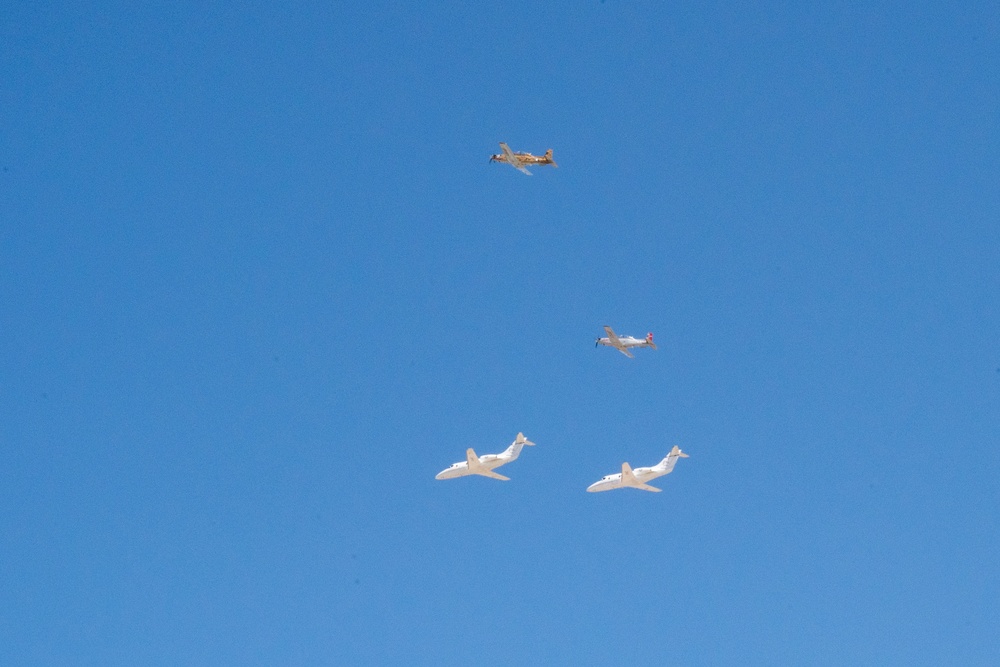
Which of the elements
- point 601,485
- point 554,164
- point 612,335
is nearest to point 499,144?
point 554,164

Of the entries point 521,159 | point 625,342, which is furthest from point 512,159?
point 625,342

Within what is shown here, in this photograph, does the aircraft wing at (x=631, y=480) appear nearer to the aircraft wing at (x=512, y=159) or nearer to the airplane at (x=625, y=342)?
the airplane at (x=625, y=342)

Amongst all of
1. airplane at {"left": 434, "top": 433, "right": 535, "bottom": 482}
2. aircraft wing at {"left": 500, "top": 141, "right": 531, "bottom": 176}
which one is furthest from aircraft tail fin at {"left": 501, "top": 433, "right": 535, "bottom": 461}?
aircraft wing at {"left": 500, "top": 141, "right": 531, "bottom": 176}

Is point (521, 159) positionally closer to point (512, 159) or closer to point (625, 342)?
point (512, 159)

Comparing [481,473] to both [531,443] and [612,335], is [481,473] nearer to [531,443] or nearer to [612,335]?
[531,443]

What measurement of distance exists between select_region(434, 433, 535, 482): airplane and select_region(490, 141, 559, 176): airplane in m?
27.8

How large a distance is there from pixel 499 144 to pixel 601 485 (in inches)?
1523

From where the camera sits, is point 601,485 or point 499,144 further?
point 601,485

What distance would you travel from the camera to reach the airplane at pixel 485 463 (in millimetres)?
170125

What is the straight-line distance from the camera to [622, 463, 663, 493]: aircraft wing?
175 meters

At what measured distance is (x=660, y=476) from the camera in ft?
588

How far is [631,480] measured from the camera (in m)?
176

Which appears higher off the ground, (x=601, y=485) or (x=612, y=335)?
(x=612, y=335)

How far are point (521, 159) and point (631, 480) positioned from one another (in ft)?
119
